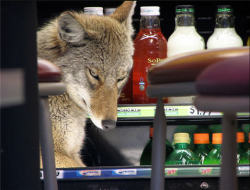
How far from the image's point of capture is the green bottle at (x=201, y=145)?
202 centimetres

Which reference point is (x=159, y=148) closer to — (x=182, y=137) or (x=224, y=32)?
(x=182, y=137)

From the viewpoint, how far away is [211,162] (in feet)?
6.77

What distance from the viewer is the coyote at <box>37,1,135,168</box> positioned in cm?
184

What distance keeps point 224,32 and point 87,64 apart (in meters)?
0.62

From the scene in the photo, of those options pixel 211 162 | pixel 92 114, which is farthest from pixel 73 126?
pixel 211 162

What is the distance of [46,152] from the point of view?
92 cm

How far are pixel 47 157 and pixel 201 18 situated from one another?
1604 mm

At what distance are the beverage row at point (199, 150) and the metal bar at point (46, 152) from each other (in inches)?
42.7

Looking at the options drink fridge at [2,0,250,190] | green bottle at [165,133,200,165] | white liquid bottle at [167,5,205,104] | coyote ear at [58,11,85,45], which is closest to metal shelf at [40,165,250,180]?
drink fridge at [2,0,250,190]

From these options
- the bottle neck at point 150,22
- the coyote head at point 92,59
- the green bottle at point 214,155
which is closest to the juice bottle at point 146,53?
the bottle neck at point 150,22

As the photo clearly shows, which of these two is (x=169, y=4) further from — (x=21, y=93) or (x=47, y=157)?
(x=21, y=93)

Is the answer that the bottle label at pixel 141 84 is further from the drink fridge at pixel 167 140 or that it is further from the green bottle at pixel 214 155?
the green bottle at pixel 214 155

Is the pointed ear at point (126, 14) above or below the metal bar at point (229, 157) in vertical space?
above

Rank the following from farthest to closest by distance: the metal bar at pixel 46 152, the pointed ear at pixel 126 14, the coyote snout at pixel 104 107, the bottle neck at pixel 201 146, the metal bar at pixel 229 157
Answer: the bottle neck at pixel 201 146 < the pointed ear at pixel 126 14 < the coyote snout at pixel 104 107 < the metal bar at pixel 46 152 < the metal bar at pixel 229 157
